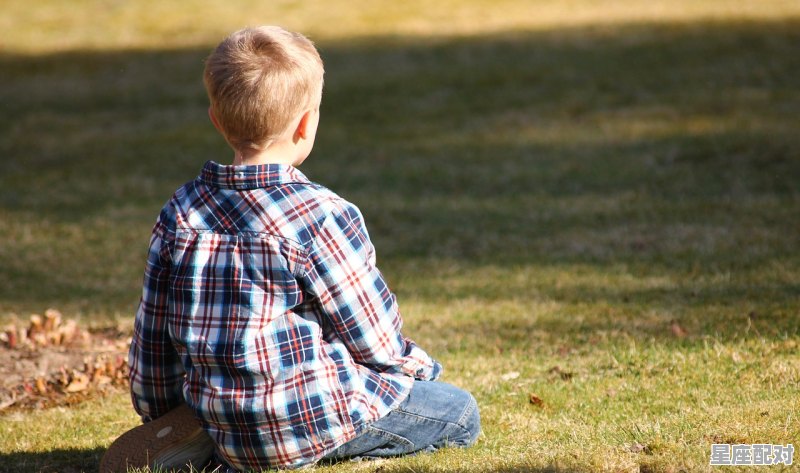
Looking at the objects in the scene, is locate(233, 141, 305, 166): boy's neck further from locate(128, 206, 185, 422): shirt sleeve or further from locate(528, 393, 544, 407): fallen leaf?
locate(528, 393, 544, 407): fallen leaf

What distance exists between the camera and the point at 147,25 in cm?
2150

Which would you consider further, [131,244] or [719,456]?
[131,244]

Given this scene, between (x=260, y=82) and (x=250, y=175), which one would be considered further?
(x=250, y=175)

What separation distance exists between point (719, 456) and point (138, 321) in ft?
6.73

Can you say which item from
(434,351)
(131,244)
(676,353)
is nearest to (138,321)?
(434,351)

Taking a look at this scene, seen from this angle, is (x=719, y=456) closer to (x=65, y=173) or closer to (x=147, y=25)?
(x=65, y=173)

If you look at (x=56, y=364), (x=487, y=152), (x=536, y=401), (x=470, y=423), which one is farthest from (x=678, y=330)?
(x=487, y=152)

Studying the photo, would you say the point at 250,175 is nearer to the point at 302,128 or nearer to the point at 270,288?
the point at 302,128

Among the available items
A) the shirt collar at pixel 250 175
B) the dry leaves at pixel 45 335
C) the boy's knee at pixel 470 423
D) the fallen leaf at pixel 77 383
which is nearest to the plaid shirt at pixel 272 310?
the shirt collar at pixel 250 175

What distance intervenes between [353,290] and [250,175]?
1.67ft

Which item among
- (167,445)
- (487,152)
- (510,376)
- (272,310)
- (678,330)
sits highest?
(272,310)

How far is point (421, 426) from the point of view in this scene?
137 inches

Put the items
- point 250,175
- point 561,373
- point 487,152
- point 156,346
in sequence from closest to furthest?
point 250,175 → point 156,346 → point 561,373 → point 487,152

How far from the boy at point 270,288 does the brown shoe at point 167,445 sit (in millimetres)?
121
